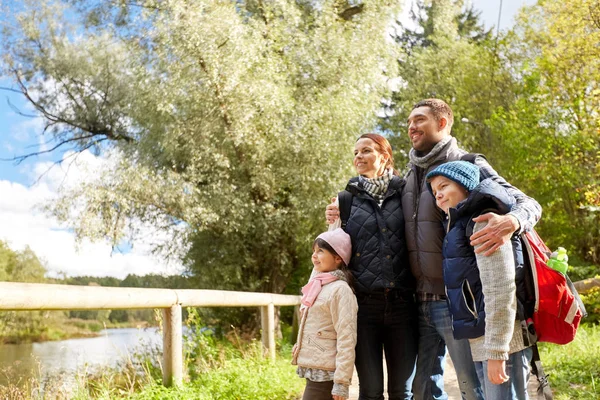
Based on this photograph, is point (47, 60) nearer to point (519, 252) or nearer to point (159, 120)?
point (159, 120)

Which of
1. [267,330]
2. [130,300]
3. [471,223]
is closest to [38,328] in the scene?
[267,330]

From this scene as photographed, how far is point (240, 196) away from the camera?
12.4m

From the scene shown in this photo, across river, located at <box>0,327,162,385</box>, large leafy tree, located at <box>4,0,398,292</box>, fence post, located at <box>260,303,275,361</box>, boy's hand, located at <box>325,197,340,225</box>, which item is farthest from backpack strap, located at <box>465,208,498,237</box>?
large leafy tree, located at <box>4,0,398,292</box>

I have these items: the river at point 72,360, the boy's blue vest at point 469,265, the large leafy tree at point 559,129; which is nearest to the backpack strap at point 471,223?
the boy's blue vest at point 469,265

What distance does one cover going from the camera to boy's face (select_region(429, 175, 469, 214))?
8.27 ft

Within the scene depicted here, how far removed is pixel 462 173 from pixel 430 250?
517mm

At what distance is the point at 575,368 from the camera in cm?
640

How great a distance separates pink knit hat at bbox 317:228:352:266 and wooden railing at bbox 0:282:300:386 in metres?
1.64

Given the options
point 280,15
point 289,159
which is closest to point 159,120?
point 289,159

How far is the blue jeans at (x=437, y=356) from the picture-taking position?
2.72m

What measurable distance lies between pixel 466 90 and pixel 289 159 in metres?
10.6

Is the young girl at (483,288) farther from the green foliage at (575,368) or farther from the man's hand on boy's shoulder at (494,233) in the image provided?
the green foliage at (575,368)

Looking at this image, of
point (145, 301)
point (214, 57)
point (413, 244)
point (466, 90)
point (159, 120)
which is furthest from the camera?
point (466, 90)

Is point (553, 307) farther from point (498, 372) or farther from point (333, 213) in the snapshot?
point (333, 213)
